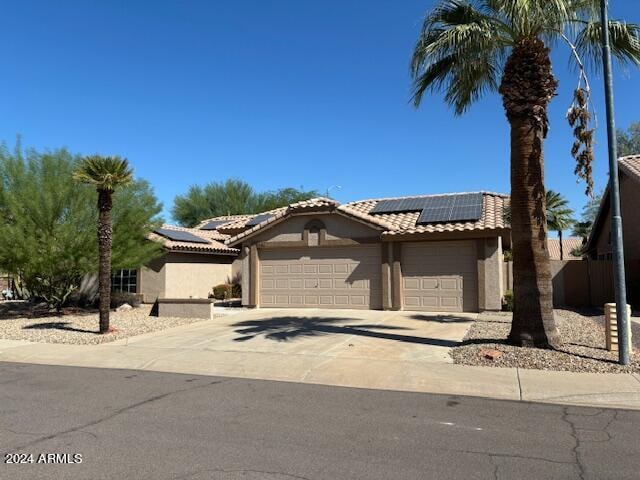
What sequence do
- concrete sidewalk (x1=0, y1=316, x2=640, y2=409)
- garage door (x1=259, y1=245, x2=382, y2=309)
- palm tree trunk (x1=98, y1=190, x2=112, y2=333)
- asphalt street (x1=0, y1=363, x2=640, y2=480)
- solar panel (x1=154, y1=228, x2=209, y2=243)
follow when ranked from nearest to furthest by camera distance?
1. asphalt street (x1=0, y1=363, x2=640, y2=480)
2. concrete sidewalk (x1=0, y1=316, x2=640, y2=409)
3. palm tree trunk (x1=98, y1=190, x2=112, y2=333)
4. garage door (x1=259, y1=245, x2=382, y2=309)
5. solar panel (x1=154, y1=228, x2=209, y2=243)

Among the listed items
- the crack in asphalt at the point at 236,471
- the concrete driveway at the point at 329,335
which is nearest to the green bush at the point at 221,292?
the concrete driveway at the point at 329,335

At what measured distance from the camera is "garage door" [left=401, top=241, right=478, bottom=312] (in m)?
17.7

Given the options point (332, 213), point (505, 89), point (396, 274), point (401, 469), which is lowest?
point (401, 469)

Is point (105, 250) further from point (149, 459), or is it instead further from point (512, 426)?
point (512, 426)

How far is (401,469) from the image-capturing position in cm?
490

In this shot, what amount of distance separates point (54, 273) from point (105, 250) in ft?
13.3

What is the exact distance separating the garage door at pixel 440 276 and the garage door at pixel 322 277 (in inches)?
43.7

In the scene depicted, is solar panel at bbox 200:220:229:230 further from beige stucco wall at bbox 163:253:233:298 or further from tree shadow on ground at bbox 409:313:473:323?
tree shadow on ground at bbox 409:313:473:323

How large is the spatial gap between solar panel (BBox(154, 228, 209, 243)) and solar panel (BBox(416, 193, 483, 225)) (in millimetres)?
10625

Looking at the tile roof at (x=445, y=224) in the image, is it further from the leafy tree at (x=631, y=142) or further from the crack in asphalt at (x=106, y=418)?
the leafy tree at (x=631, y=142)

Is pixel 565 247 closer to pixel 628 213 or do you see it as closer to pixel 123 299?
pixel 628 213

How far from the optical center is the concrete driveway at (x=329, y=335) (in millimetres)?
11211

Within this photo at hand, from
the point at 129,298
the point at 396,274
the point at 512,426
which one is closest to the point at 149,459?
the point at 512,426

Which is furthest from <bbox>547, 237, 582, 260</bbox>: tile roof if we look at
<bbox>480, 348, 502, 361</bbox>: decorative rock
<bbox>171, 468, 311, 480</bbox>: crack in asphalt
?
<bbox>171, 468, 311, 480</bbox>: crack in asphalt
